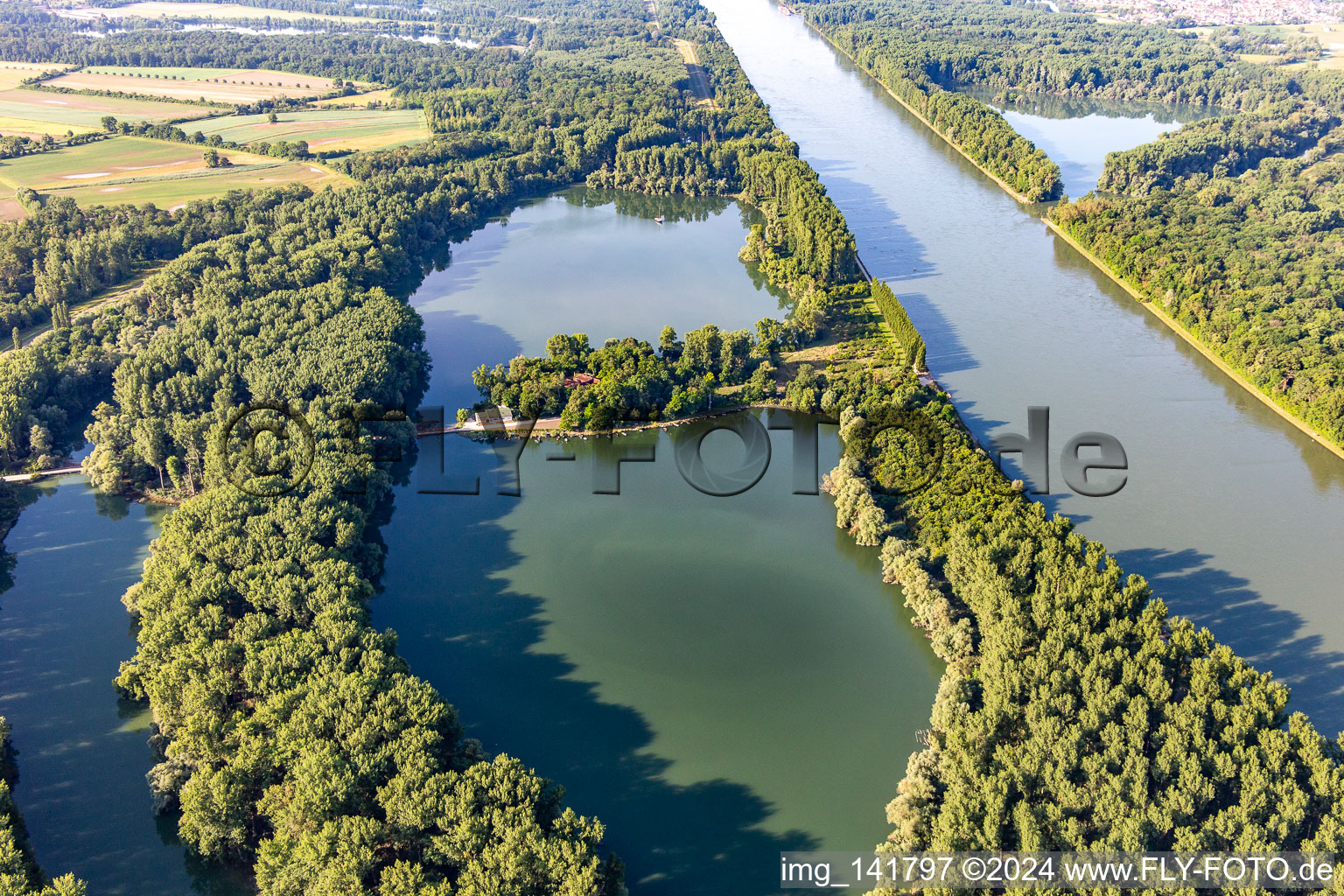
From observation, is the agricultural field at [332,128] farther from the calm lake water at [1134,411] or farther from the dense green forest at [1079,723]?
the dense green forest at [1079,723]

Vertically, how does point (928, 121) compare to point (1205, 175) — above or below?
above

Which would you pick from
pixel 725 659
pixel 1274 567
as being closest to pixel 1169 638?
pixel 1274 567

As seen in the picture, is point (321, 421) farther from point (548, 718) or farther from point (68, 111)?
point (68, 111)

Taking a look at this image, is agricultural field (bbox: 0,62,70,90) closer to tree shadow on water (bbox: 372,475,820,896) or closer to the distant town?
tree shadow on water (bbox: 372,475,820,896)

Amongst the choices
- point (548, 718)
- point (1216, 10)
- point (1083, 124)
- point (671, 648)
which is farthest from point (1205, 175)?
point (1216, 10)

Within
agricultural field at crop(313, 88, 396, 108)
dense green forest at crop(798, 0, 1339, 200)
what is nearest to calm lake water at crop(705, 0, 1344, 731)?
dense green forest at crop(798, 0, 1339, 200)

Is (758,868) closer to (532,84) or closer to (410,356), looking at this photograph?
(410,356)
